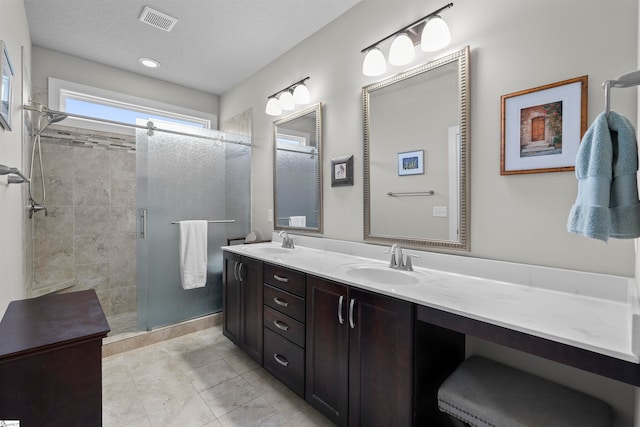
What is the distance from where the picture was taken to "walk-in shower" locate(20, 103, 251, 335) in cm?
254

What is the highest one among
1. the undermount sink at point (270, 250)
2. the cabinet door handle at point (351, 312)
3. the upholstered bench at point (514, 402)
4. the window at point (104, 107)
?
the window at point (104, 107)

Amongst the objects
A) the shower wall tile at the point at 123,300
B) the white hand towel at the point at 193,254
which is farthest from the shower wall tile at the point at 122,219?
the white hand towel at the point at 193,254

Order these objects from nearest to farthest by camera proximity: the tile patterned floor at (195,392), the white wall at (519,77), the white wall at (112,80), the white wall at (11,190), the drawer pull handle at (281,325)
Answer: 1. the white wall at (519,77)
2. the white wall at (11,190)
3. the tile patterned floor at (195,392)
4. the drawer pull handle at (281,325)
5. the white wall at (112,80)

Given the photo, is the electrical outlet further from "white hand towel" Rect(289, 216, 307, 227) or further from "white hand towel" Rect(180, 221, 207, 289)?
"white hand towel" Rect(180, 221, 207, 289)

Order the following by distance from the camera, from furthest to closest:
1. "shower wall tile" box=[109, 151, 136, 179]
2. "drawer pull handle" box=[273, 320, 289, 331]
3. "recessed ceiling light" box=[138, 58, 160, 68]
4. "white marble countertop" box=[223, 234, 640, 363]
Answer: "shower wall tile" box=[109, 151, 136, 179], "recessed ceiling light" box=[138, 58, 160, 68], "drawer pull handle" box=[273, 320, 289, 331], "white marble countertop" box=[223, 234, 640, 363]

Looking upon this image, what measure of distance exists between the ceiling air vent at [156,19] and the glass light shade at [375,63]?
1502 millimetres

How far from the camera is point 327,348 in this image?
1.52 metres

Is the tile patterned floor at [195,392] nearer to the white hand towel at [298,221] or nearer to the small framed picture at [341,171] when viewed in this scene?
the white hand towel at [298,221]

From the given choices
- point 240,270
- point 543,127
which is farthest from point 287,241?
point 543,127

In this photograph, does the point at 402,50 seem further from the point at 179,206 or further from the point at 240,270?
the point at 179,206

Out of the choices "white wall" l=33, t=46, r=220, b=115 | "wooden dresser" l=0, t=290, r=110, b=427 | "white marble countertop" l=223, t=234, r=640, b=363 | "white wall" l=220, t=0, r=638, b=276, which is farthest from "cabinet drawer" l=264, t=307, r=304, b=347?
"white wall" l=33, t=46, r=220, b=115

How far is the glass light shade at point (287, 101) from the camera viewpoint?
8.29 ft

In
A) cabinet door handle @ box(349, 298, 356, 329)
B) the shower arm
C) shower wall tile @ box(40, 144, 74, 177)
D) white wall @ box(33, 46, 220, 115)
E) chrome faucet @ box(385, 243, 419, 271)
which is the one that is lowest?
cabinet door handle @ box(349, 298, 356, 329)

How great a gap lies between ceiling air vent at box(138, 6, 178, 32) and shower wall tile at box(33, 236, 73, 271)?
6.81 feet
